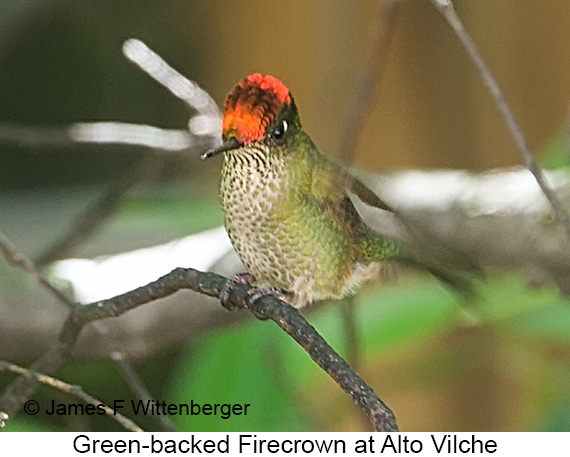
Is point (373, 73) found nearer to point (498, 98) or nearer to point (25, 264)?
point (498, 98)

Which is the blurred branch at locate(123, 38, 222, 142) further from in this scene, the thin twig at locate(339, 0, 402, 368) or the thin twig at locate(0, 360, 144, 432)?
the thin twig at locate(0, 360, 144, 432)

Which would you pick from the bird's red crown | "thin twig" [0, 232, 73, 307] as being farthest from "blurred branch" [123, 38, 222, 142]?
"thin twig" [0, 232, 73, 307]

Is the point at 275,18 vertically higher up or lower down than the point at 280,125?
higher up

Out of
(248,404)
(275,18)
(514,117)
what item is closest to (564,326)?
(514,117)

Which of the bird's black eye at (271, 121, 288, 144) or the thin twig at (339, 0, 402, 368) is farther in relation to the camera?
the thin twig at (339, 0, 402, 368)

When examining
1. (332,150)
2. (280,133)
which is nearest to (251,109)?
(280,133)

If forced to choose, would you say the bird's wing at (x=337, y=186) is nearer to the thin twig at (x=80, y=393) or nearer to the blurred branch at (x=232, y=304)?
the blurred branch at (x=232, y=304)
